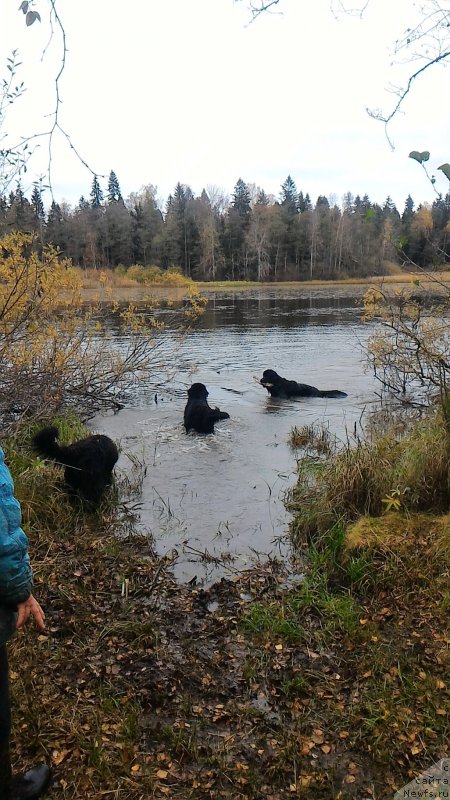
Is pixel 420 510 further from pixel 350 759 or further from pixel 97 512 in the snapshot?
pixel 97 512

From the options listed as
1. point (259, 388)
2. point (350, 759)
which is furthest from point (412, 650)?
point (259, 388)

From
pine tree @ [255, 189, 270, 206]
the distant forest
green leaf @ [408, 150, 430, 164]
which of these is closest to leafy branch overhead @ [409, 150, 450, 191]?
green leaf @ [408, 150, 430, 164]

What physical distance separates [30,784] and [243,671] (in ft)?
5.02

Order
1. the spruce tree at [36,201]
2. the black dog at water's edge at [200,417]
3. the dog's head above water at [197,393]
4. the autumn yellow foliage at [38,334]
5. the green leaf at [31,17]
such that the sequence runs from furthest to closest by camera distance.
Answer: the dog's head above water at [197,393], the black dog at water's edge at [200,417], the autumn yellow foliage at [38,334], the spruce tree at [36,201], the green leaf at [31,17]

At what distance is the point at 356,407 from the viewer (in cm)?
1196

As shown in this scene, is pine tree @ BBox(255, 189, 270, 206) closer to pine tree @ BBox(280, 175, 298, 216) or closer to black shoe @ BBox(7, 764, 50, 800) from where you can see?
pine tree @ BBox(280, 175, 298, 216)

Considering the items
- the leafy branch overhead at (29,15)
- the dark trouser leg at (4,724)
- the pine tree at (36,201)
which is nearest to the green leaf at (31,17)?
the leafy branch overhead at (29,15)

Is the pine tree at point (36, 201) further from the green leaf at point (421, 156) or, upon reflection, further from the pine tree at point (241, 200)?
the pine tree at point (241, 200)

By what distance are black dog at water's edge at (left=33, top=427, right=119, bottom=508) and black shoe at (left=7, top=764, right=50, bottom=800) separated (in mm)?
3609

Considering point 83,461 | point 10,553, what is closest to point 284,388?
point 83,461

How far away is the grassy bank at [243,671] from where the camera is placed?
Result: 110 inches

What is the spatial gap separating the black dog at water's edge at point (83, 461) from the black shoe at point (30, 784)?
142 inches

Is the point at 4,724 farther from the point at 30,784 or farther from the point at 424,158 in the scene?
the point at 424,158

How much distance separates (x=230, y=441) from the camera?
9500 millimetres
